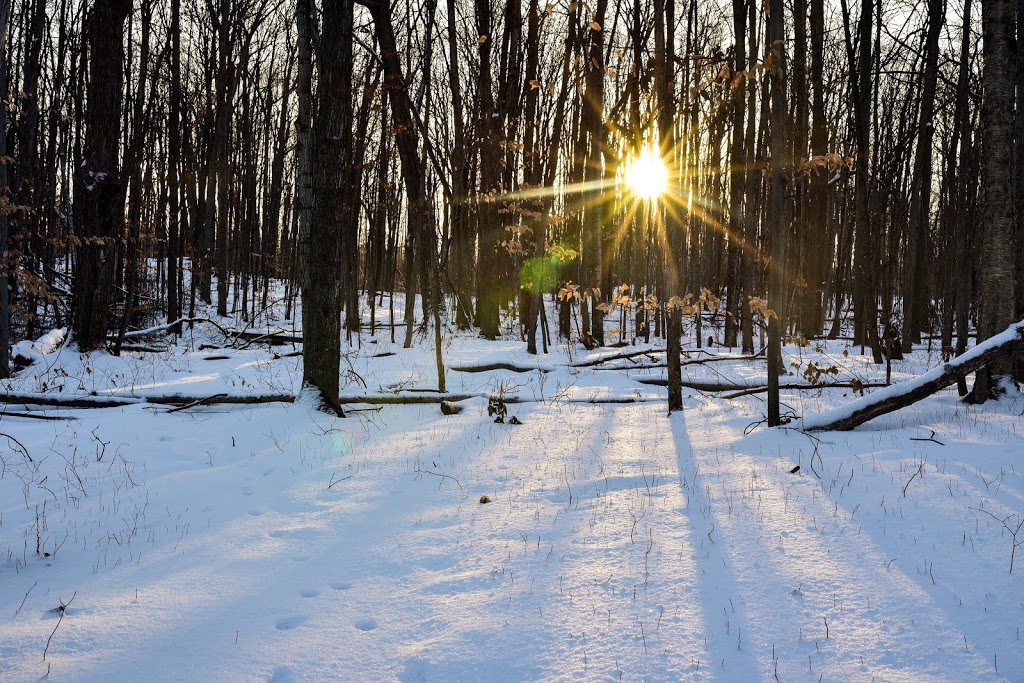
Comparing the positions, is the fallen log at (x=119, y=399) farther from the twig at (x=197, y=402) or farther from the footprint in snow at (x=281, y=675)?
the footprint in snow at (x=281, y=675)

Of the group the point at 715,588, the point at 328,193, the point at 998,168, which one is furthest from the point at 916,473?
the point at 328,193

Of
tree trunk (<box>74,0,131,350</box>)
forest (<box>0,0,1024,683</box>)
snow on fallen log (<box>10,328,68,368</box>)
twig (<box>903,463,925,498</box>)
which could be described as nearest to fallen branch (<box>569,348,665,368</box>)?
forest (<box>0,0,1024,683</box>)

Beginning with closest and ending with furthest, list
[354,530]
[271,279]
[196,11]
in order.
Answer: [354,530], [196,11], [271,279]

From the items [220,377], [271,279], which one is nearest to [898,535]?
[220,377]

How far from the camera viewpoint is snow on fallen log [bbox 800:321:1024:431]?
5.91 m

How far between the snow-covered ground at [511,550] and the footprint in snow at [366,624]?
1cm

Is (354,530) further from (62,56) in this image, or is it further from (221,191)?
(221,191)

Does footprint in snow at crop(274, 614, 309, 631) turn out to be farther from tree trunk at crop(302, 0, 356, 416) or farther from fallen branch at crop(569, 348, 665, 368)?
fallen branch at crop(569, 348, 665, 368)

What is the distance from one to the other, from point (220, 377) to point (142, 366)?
7.42ft

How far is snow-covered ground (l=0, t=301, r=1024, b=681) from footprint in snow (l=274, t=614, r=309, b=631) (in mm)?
11

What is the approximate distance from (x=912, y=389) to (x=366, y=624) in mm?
5701

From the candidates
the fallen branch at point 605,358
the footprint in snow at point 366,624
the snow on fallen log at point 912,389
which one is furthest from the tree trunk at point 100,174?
the snow on fallen log at point 912,389

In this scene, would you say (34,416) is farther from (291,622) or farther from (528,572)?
(528,572)

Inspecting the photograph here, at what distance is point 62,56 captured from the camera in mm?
16781
